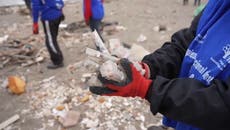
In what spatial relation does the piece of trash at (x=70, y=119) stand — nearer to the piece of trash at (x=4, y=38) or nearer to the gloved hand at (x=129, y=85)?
the gloved hand at (x=129, y=85)

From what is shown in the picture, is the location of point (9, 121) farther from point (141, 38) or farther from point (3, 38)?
point (141, 38)

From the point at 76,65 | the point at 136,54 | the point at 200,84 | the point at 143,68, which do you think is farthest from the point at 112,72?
the point at 76,65

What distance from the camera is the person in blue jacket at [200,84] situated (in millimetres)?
1448

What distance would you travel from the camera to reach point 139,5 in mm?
10375

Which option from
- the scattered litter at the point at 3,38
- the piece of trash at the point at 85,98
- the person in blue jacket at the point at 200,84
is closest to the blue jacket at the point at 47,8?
the piece of trash at the point at 85,98

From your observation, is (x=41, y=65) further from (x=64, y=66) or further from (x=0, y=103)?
(x=0, y=103)

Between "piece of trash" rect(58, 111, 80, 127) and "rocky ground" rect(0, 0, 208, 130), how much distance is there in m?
0.04

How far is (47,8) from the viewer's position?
558 cm

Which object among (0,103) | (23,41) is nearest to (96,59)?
(0,103)

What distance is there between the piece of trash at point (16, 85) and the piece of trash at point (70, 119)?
116 cm

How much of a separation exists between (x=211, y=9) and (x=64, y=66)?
16.1 ft

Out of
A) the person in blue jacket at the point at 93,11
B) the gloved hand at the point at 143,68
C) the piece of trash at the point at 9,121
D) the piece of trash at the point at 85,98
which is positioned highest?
the gloved hand at the point at 143,68

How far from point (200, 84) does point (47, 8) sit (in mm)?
4460

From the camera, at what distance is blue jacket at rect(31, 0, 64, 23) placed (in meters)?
5.53
